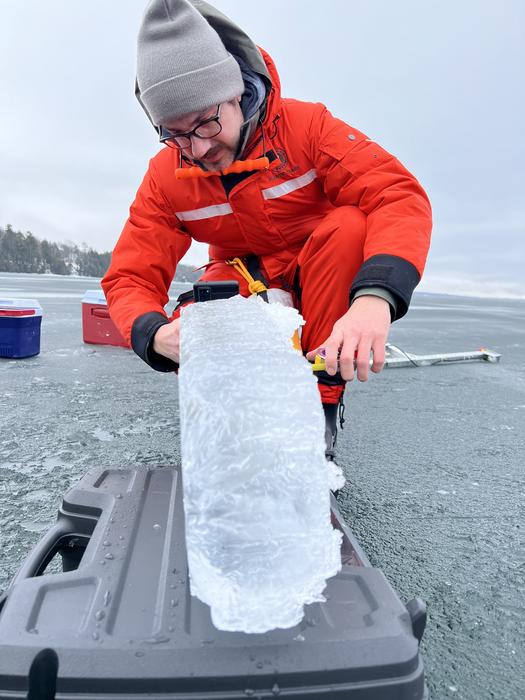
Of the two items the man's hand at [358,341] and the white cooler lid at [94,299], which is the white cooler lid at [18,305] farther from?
the man's hand at [358,341]

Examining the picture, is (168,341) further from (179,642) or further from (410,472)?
(410,472)

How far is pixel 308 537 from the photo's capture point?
527mm

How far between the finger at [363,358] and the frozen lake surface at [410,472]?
1.28 ft

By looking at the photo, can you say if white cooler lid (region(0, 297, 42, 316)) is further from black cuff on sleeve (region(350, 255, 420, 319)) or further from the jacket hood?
black cuff on sleeve (region(350, 255, 420, 319))

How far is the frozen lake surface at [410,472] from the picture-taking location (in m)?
0.73

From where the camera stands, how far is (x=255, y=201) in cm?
128

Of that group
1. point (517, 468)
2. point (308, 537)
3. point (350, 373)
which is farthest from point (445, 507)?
point (308, 537)

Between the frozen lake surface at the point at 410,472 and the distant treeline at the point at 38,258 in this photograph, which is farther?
the distant treeline at the point at 38,258

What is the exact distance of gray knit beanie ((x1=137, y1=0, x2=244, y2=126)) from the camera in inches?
41.3

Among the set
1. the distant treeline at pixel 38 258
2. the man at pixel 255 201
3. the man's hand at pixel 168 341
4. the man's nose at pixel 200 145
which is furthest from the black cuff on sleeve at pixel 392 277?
the distant treeline at pixel 38 258

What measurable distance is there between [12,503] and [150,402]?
907mm

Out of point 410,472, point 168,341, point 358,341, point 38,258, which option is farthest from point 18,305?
point 38,258

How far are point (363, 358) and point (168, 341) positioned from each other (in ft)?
1.40

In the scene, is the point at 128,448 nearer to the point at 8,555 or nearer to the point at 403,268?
the point at 8,555
